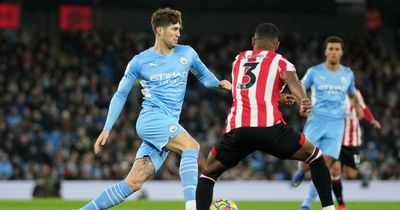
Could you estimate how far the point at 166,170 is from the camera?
66.4 feet

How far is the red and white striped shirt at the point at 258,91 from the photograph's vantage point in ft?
24.4

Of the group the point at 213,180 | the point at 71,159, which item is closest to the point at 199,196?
the point at 213,180

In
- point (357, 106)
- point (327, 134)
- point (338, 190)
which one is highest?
point (357, 106)

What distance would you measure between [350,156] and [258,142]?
18.0 feet

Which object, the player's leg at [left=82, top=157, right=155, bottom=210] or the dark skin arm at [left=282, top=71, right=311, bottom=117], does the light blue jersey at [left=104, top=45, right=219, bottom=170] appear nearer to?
the player's leg at [left=82, top=157, right=155, bottom=210]

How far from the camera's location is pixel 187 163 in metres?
7.77

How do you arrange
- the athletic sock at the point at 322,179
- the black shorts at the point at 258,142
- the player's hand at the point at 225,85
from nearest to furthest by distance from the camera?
the black shorts at the point at 258,142, the athletic sock at the point at 322,179, the player's hand at the point at 225,85

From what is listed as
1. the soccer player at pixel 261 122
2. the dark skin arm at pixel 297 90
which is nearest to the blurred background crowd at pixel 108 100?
the soccer player at pixel 261 122

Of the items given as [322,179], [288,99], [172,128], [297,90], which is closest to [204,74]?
[172,128]

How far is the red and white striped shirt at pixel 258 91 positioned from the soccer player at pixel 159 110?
0.58 meters

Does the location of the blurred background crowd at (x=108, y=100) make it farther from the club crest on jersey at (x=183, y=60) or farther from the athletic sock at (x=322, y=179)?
the athletic sock at (x=322, y=179)

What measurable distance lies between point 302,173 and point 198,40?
1527 cm

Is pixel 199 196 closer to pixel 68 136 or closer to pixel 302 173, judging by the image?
pixel 302 173

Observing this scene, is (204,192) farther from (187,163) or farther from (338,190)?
(338,190)
